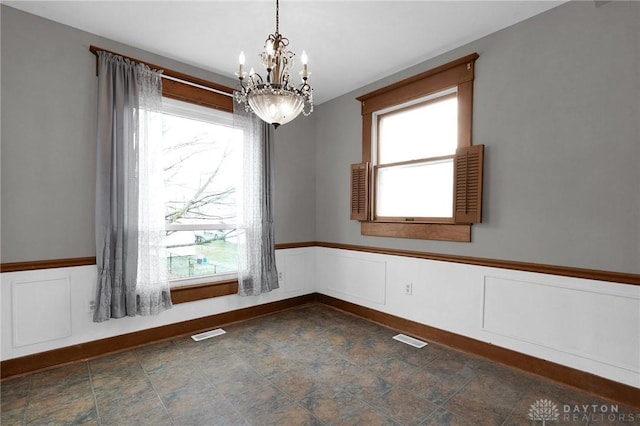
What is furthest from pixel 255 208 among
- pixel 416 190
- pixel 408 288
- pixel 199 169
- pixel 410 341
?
pixel 410 341

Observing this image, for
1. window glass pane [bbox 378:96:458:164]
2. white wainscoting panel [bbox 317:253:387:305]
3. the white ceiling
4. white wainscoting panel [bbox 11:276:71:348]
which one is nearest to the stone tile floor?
white wainscoting panel [bbox 11:276:71:348]

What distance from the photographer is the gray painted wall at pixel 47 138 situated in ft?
7.88

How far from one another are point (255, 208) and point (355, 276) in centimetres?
154

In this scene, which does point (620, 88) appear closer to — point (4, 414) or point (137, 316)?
point (137, 316)

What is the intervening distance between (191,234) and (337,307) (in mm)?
2122

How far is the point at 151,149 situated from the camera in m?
2.98

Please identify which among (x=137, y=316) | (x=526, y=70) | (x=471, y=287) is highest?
(x=526, y=70)

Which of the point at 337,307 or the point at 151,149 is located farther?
the point at 337,307

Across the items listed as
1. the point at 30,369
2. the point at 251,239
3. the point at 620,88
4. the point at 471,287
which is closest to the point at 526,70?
the point at 620,88

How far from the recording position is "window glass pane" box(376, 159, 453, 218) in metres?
3.15

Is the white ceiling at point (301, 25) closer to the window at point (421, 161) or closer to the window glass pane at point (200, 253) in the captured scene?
the window at point (421, 161)

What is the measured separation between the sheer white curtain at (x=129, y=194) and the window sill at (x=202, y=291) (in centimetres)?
17

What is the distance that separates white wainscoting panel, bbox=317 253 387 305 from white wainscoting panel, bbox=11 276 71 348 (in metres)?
2.85

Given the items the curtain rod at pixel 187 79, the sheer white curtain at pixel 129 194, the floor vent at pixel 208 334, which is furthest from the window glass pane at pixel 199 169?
the floor vent at pixel 208 334
